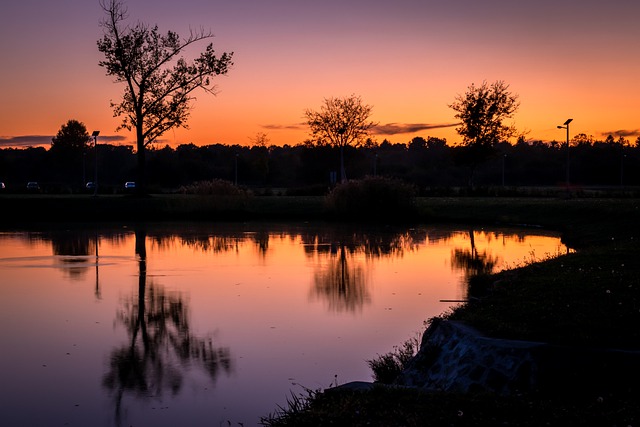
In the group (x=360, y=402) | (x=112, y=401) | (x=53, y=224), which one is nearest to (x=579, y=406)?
(x=360, y=402)

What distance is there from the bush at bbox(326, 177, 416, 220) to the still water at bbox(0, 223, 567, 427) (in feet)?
44.7

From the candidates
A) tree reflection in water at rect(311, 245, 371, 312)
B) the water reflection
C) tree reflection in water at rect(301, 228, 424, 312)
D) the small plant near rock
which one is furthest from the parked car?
the small plant near rock

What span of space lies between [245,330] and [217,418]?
16.1 ft

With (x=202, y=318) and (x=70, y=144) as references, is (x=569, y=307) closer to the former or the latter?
(x=202, y=318)

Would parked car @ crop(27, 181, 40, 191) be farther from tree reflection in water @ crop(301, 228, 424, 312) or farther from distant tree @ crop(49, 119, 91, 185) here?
tree reflection in water @ crop(301, 228, 424, 312)

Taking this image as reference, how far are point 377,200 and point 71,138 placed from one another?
97113 millimetres

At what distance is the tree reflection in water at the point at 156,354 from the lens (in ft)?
33.4

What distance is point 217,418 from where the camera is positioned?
8.88 meters

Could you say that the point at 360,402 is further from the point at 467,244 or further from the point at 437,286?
the point at 467,244

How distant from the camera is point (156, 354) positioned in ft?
39.3

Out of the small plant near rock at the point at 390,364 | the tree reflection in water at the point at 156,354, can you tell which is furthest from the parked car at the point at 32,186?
the small plant near rock at the point at 390,364

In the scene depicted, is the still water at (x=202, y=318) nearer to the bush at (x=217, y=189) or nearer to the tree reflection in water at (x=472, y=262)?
the tree reflection in water at (x=472, y=262)

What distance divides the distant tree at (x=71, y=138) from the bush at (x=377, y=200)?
9548cm

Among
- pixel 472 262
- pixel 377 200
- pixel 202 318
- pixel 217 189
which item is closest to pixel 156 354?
pixel 202 318
